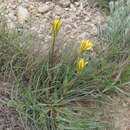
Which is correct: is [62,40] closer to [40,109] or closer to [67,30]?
[67,30]

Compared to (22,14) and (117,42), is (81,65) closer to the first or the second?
(117,42)

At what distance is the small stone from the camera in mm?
3020

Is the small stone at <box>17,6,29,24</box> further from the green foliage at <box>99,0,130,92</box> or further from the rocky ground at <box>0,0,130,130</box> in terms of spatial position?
the green foliage at <box>99,0,130,92</box>

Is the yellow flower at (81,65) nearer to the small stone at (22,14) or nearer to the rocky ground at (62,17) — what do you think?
the rocky ground at (62,17)

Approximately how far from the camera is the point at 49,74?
2641 millimetres

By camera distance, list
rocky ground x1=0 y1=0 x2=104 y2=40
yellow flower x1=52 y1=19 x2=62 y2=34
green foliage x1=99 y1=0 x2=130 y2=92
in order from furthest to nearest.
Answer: rocky ground x1=0 y1=0 x2=104 y2=40 < green foliage x1=99 y1=0 x2=130 y2=92 < yellow flower x1=52 y1=19 x2=62 y2=34

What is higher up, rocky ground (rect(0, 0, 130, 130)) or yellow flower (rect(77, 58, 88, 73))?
rocky ground (rect(0, 0, 130, 130))

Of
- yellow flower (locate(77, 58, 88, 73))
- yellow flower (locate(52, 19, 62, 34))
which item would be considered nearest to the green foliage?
yellow flower (locate(77, 58, 88, 73))

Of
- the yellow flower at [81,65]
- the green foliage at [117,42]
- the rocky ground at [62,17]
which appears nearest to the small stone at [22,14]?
the rocky ground at [62,17]

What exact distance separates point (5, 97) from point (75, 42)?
0.58 m

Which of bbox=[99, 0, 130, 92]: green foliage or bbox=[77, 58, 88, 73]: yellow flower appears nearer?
bbox=[77, 58, 88, 73]: yellow flower

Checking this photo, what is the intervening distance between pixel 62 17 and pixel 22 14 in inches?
11.7

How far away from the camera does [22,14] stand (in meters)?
3.08

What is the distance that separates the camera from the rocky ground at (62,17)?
2.88m
